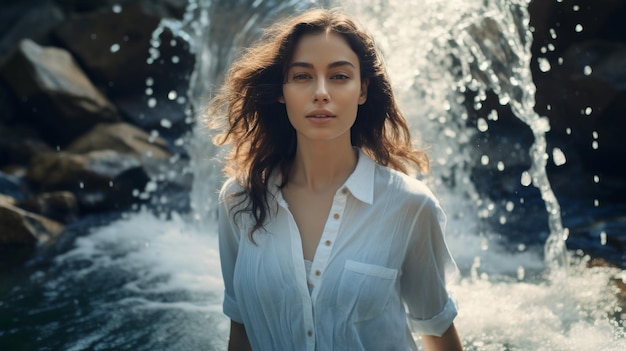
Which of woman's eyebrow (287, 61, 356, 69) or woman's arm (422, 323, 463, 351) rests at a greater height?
woman's eyebrow (287, 61, 356, 69)

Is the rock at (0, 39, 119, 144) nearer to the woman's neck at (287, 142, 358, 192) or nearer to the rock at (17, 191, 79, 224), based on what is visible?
the rock at (17, 191, 79, 224)

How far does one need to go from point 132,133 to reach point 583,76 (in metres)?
4.63

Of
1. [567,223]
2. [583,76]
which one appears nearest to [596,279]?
[567,223]

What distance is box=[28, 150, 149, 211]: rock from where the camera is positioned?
6.40 meters

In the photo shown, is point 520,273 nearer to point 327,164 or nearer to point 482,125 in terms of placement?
point 482,125

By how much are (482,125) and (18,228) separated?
4.28m

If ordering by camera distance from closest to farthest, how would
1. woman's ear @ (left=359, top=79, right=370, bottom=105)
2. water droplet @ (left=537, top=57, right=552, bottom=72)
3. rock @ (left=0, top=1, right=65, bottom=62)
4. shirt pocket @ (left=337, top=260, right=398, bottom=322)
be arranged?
shirt pocket @ (left=337, top=260, right=398, bottom=322) < woman's ear @ (left=359, top=79, right=370, bottom=105) < water droplet @ (left=537, top=57, right=552, bottom=72) < rock @ (left=0, top=1, right=65, bottom=62)

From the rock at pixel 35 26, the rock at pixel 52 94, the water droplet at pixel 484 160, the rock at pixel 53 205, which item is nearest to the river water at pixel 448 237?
the water droplet at pixel 484 160

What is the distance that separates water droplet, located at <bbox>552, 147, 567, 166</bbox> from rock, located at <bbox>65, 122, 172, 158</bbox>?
3.97 meters

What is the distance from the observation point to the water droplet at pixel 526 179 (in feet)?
20.3

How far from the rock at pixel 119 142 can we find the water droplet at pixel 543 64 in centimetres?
394

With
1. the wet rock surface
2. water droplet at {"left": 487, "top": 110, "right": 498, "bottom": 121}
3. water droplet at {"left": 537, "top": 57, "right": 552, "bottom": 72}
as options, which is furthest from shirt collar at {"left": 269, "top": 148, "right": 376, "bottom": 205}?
water droplet at {"left": 487, "top": 110, "right": 498, "bottom": 121}

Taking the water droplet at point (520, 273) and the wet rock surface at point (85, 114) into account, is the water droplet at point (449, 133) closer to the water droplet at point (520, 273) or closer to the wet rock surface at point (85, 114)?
the water droplet at point (520, 273)

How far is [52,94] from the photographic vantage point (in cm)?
763
